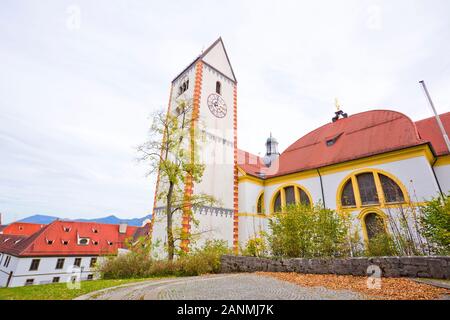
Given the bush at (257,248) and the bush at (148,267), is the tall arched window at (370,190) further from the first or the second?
the bush at (148,267)

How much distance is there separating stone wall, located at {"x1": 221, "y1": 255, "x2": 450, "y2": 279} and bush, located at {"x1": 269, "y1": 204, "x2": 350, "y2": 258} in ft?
2.84

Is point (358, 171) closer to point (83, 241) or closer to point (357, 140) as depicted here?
point (357, 140)

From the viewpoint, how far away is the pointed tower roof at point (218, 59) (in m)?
19.4

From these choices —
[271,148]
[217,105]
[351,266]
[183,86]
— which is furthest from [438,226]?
[271,148]

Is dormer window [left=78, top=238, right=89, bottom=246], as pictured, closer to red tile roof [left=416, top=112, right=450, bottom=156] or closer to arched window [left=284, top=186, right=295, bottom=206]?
arched window [left=284, top=186, right=295, bottom=206]

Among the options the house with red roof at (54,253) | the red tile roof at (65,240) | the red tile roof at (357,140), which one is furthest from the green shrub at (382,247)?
the red tile roof at (65,240)

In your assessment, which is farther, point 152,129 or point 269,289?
point 152,129

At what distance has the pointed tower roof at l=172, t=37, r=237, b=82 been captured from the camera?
1941 cm

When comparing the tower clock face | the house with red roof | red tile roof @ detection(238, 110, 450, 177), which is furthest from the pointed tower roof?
the house with red roof

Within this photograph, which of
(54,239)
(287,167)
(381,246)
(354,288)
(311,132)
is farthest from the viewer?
(54,239)
